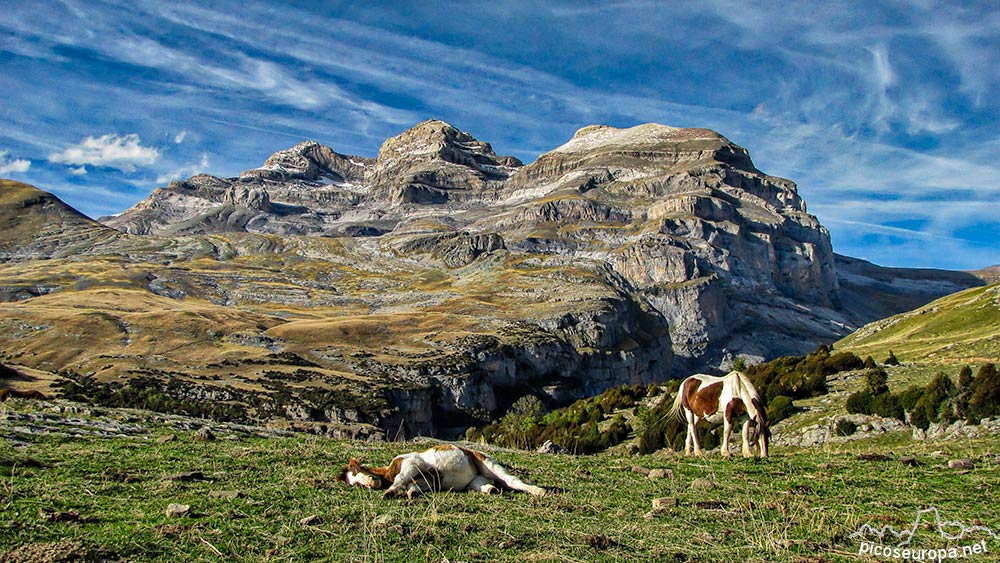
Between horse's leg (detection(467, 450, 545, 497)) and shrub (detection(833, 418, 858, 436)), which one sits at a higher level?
shrub (detection(833, 418, 858, 436))

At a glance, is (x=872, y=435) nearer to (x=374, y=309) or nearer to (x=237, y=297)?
(x=374, y=309)

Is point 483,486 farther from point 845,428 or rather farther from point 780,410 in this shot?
point 780,410

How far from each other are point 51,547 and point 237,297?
191 meters

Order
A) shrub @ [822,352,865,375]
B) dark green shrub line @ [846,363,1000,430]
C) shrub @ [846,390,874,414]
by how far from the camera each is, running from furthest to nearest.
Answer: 1. shrub @ [822,352,865,375]
2. shrub @ [846,390,874,414]
3. dark green shrub line @ [846,363,1000,430]

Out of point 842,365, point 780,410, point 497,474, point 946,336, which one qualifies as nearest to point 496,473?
point 497,474

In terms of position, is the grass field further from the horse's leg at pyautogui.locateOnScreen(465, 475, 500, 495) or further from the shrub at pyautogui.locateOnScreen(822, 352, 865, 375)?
the shrub at pyautogui.locateOnScreen(822, 352, 865, 375)

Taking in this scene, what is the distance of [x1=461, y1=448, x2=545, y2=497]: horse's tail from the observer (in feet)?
33.5

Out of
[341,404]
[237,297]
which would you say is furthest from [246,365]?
[237,297]

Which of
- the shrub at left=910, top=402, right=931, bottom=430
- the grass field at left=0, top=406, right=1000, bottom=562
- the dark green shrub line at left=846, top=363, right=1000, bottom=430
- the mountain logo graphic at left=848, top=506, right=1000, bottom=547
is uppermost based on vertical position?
the dark green shrub line at left=846, top=363, right=1000, bottom=430

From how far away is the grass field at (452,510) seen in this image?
22.4 ft

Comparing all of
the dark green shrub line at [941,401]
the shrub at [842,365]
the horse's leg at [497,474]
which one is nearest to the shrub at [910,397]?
the dark green shrub line at [941,401]

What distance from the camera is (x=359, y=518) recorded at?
8.11 meters

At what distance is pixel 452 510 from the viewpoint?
8648mm

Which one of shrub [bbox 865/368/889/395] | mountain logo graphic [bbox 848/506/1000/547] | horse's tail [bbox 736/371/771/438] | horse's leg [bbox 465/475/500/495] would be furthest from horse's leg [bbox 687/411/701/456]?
shrub [bbox 865/368/889/395]
